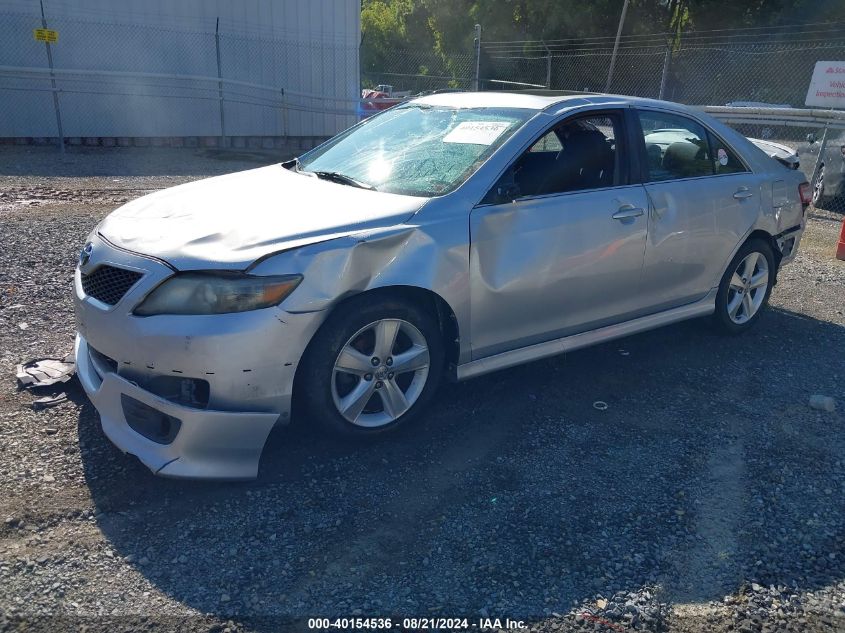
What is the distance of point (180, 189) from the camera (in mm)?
4250

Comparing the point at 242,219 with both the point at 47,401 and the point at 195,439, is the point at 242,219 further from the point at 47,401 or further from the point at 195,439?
the point at 47,401

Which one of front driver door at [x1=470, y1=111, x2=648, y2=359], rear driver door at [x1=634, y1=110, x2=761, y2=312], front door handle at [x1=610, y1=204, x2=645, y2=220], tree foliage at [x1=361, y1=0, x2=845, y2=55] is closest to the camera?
front driver door at [x1=470, y1=111, x2=648, y2=359]

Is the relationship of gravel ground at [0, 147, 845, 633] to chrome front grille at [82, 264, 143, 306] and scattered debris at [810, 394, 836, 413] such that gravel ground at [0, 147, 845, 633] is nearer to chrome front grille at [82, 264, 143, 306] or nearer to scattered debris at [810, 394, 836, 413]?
scattered debris at [810, 394, 836, 413]

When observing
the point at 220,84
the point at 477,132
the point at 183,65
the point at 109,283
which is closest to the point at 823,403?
the point at 477,132

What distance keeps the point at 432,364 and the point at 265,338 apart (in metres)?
0.98

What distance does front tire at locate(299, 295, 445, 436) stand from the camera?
3.42m

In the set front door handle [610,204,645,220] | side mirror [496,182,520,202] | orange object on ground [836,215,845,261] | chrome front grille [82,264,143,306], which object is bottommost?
orange object on ground [836,215,845,261]

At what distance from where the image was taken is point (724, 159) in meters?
5.17

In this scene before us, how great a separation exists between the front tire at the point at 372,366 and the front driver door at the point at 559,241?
1.07 ft

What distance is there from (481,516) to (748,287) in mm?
3301

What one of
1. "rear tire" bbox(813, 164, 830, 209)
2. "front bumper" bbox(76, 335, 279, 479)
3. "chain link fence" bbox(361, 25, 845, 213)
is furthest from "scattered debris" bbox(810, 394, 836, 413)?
"chain link fence" bbox(361, 25, 845, 213)

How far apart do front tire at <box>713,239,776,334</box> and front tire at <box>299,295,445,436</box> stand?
2.56 meters

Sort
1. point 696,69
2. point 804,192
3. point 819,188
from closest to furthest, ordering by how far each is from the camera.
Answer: point 804,192, point 819,188, point 696,69

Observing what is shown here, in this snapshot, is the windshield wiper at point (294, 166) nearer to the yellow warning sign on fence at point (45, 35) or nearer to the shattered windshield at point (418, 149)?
the shattered windshield at point (418, 149)
